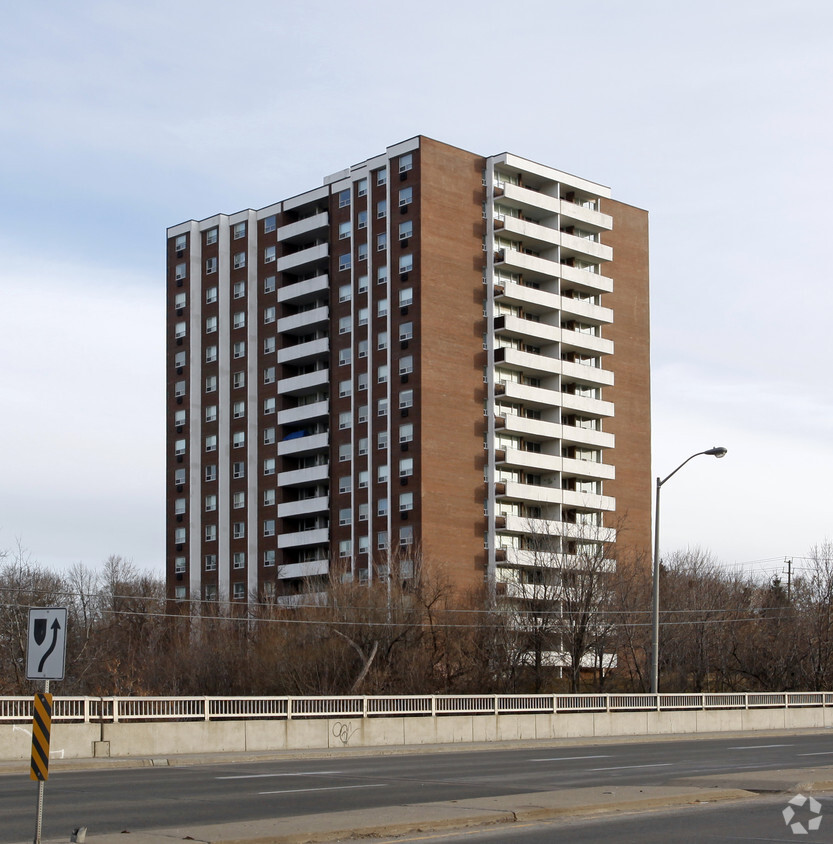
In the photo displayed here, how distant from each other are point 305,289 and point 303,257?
241cm

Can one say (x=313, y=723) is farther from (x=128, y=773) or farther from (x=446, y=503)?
(x=446, y=503)

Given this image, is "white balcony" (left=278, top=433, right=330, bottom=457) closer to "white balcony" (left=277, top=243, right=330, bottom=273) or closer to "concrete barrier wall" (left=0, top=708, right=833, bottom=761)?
"white balcony" (left=277, top=243, right=330, bottom=273)

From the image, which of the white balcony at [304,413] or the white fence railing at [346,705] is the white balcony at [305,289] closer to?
the white balcony at [304,413]

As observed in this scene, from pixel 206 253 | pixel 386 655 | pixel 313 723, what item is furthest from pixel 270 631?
pixel 206 253

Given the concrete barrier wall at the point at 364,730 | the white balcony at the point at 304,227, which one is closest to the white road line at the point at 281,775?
the concrete barrier wall at the point at 364,730

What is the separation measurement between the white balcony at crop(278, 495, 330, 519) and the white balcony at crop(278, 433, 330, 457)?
3568mm

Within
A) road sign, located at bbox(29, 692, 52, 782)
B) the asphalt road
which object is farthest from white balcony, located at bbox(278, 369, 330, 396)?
road sign, located at bbox(29, 692, 52, 782)

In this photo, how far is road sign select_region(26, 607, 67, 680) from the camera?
42.2 feet

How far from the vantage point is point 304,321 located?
93375 millimetres

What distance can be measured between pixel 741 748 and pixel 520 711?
761 centimetres

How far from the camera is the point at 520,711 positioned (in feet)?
124

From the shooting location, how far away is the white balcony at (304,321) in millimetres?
92312

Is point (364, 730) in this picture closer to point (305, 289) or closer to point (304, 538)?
point (304, 538)

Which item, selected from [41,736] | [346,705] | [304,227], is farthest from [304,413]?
[41,736]
